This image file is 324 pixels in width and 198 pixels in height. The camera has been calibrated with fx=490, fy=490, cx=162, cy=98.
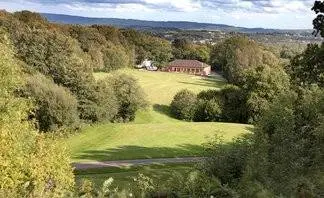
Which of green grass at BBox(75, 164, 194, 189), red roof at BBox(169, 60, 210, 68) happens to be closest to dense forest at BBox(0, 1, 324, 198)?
green grass at BBox(75, 164, 194, 189)

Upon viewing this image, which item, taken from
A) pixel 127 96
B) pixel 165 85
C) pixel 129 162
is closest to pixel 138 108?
pixel 127 96

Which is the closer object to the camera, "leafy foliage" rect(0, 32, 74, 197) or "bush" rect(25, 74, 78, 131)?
"leafy foliage" rect(0, 32, 74, 197)

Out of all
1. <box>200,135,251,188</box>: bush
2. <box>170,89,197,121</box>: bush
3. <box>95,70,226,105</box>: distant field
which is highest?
<box>200,135,251,188</box>: bush

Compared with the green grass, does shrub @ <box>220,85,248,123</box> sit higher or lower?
lower

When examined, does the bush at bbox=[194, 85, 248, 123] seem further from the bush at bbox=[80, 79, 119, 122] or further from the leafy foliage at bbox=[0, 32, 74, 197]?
the leafy foliage at bbox=[0, 32, 74, 197]

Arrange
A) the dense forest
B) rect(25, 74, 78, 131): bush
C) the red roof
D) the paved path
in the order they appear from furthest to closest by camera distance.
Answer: the red roof, rect(25, 74, 78, 131): bush, the paved path, the dense forest

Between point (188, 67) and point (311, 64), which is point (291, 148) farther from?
point (188, 67)
